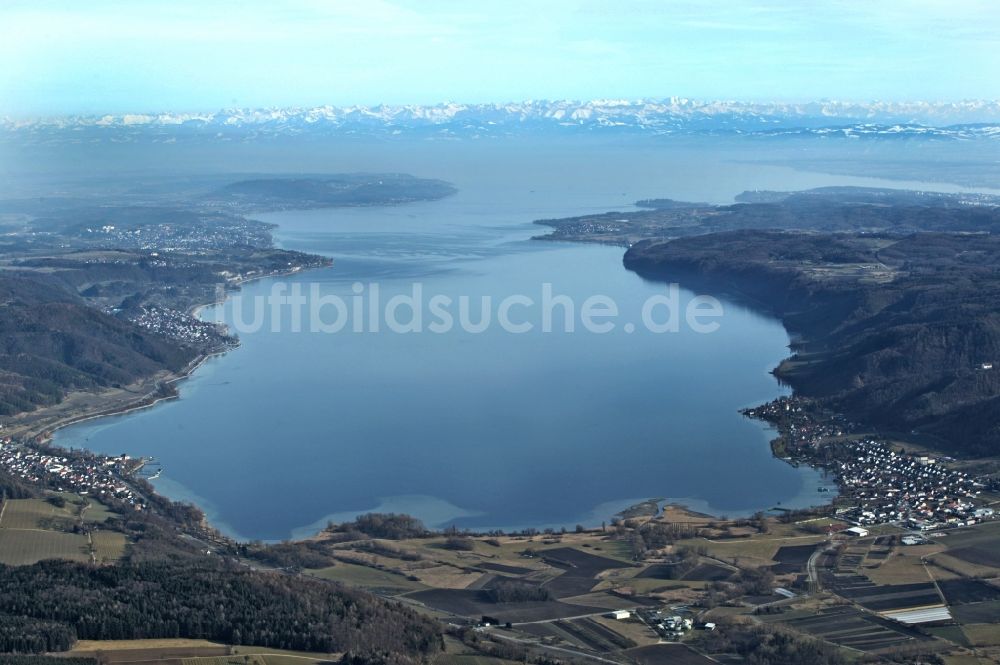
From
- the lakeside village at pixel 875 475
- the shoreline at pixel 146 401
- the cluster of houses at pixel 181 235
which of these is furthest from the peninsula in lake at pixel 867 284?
the shoreline at pixel 146 401

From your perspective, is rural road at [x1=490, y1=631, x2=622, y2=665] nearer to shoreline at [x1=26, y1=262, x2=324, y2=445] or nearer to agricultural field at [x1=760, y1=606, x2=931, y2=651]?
agricultural field at [x1=760, y1=606, x2=931, y2=651]

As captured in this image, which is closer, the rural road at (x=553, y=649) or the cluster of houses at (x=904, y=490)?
the rural road at (x=553, y=649)

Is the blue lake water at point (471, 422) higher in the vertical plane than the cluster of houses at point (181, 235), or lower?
lower

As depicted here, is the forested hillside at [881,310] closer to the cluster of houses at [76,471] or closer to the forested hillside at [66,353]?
the cluster of houses at [76,471]

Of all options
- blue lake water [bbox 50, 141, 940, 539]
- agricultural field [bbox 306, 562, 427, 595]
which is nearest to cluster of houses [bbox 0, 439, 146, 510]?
blue lake water [bbox 50, 141, 940, 539]

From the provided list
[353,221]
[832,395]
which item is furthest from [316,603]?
[353,221]

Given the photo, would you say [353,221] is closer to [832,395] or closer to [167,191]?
[167,191]
